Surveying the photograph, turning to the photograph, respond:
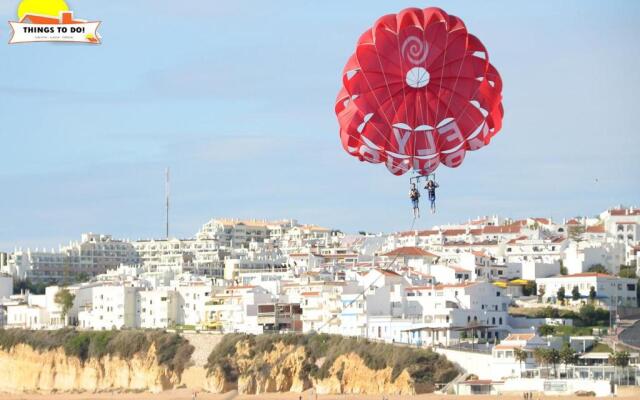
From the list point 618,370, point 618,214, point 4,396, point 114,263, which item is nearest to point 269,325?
point 4,396

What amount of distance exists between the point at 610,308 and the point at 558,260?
52.5ft

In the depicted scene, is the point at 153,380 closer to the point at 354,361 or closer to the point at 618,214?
the point at 354,361

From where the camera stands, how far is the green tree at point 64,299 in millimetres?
108562

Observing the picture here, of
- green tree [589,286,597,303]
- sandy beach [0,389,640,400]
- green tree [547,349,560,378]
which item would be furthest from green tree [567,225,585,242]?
Result: green tree [547,349,560,378]

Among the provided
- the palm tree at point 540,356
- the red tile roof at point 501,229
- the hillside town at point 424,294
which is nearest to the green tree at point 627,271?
the hillside town at point 424,294

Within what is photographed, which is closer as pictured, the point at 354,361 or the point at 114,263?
the point at 354,361

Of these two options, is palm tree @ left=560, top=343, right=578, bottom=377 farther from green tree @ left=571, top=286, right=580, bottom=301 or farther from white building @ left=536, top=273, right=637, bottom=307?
green tree @ left=571, top=286, right=580, bottom=301

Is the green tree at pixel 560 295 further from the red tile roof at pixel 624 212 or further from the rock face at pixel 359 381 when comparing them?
the red tile roof at pixel 624 212

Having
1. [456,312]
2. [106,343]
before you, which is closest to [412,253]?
[106,343]

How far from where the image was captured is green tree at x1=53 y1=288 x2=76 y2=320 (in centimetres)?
10856

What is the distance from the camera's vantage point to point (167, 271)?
12550 centimetres

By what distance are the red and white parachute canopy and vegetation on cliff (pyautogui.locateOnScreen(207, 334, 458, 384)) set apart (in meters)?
23.1

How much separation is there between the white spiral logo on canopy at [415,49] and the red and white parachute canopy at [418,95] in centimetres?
3

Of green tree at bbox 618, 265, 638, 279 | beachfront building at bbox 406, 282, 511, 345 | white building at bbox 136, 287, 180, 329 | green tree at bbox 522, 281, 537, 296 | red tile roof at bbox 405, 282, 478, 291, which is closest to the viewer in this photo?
beachfront building at bbox 406, 282, 511, 345
